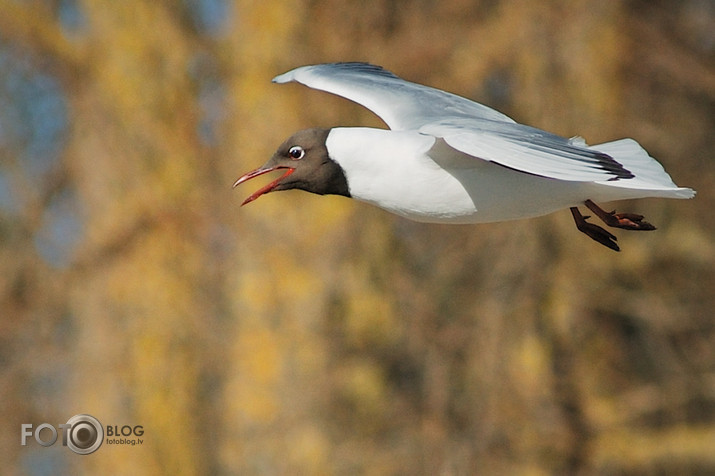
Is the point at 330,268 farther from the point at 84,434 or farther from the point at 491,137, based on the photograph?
the point at 491,137

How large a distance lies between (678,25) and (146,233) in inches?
144

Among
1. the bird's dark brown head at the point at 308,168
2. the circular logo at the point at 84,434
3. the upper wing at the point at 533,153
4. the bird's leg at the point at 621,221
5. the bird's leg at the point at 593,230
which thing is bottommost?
the circular logo at the point at 84,434

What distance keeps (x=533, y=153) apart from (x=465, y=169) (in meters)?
0.41

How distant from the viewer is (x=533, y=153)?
395cm

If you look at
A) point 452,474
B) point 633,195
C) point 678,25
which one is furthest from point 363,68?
point 678,25

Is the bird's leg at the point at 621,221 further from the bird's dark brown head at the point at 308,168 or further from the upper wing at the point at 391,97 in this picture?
the bird's dark brown head at the point at 308,168

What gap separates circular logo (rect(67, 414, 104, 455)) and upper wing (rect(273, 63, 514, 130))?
12.6 ft

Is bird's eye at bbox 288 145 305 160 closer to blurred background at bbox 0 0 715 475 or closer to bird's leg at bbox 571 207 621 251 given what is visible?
bird's leg at bbox 571 207 621 251

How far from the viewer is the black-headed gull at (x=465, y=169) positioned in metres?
3.95

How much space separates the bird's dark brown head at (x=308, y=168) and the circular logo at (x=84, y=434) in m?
4.31

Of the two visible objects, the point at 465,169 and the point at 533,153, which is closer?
the point at 533,153

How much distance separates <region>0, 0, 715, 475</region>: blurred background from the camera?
854 cm

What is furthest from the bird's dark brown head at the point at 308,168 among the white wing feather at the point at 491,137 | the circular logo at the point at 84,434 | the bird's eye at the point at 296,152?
the circular logo at the point at 84,434

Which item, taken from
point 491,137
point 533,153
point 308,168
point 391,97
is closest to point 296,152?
point 308,168
